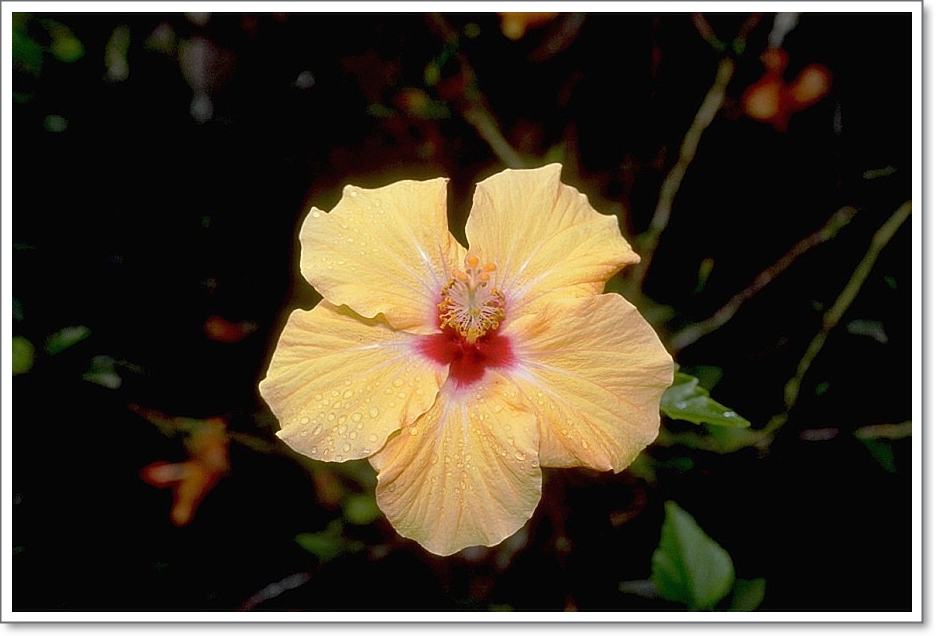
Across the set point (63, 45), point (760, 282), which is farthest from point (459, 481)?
point (63, 45)

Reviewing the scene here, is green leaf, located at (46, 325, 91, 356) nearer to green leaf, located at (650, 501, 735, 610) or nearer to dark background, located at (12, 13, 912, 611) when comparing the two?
dark background, located at (12, 13, 912, 611)

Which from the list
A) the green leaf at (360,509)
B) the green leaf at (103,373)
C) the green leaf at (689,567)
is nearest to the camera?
the green leaf at (689,567)

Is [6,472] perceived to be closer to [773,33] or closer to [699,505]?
[699,505]

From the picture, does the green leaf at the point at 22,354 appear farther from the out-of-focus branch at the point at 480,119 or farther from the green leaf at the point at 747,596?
the green leaf at the point at 747,596

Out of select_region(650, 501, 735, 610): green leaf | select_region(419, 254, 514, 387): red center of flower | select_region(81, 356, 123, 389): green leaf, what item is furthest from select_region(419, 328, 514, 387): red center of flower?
select_region(81, 356, 123, 389): green leaf

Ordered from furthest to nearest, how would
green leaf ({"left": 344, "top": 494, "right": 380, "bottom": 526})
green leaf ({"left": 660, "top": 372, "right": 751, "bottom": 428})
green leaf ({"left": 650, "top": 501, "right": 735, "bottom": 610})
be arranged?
green leaf ({"left": 344, "top": 494, "right": 380, "bottom": 526}) → green leaf ({"left": 650, "top": 501, "right": 735, "bottom": 610}) → green leaf ({"left": 660, "top": 372, "right": 751, "bottom": 428})

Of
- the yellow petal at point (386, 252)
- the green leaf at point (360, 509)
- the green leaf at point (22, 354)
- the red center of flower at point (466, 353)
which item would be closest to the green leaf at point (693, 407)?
the red center of flower at point (466, 353)
